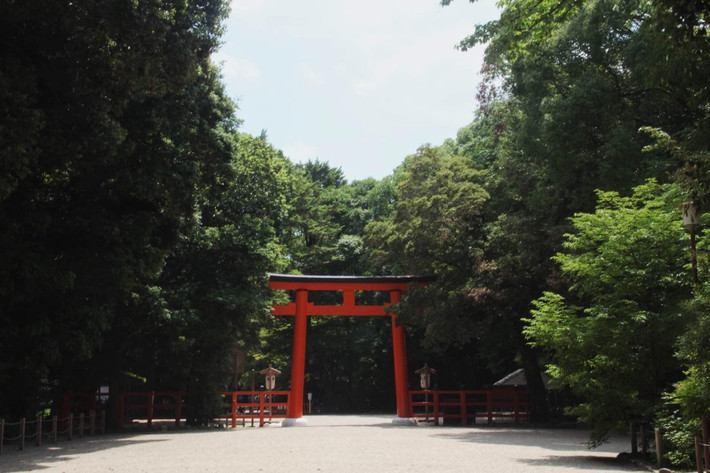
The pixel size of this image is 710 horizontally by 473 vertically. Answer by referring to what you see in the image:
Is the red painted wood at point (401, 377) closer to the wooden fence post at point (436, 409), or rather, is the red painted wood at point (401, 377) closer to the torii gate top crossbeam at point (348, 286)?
the wooden fence post at point (436, 409)

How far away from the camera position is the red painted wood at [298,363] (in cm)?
2341

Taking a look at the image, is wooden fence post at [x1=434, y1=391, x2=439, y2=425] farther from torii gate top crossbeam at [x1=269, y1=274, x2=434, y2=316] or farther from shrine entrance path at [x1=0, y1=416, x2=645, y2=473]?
shrine entrance path at [x1=0, y1=416, x2=645, y2=473]

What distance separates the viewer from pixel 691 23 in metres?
6.05

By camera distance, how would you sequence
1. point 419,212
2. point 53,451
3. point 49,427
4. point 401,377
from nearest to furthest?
point 53,451 → point 49,427 → point 401,377 → point 419,212

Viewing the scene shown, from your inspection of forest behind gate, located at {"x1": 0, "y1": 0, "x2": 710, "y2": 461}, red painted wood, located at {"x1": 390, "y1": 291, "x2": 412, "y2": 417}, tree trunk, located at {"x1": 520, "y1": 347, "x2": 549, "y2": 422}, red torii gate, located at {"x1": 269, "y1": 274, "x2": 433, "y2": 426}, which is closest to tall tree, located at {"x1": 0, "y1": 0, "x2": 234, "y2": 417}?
forest behind gate, located at {"x1": 0, "y1": 0, "x2": 710, "y2": 461}

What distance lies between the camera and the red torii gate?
2361 centimetres

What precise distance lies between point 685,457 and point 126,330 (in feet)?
50.2

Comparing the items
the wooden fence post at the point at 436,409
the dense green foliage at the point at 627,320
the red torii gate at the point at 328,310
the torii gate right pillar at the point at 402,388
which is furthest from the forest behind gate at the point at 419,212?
Result: the wooden fence post at the point at 436,409

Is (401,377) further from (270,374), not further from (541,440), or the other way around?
(541,440)

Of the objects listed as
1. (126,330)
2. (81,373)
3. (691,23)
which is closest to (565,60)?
(691,23)

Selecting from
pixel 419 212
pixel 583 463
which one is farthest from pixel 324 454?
pixel 419 212

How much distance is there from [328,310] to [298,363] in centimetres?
220

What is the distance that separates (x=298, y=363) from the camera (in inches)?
947

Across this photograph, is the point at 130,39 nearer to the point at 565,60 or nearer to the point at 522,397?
the point at 565,60
